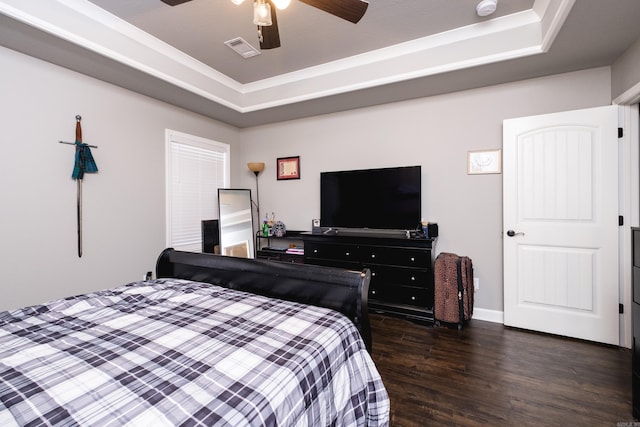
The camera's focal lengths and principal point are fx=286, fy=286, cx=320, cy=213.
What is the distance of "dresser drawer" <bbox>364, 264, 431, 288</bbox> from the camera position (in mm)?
2947

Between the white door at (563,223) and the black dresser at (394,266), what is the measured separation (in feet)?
2.62

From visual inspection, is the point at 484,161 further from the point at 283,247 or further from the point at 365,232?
the point at 283,247

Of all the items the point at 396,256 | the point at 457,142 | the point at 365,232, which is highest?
the point at 457,142

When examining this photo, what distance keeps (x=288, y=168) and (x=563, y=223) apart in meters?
3.22

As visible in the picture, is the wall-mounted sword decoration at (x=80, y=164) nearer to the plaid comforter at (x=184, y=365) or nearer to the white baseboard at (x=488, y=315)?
the plaid comforter at (x=184, y=365)

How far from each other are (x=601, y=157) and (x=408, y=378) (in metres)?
2.54

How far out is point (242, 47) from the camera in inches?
112

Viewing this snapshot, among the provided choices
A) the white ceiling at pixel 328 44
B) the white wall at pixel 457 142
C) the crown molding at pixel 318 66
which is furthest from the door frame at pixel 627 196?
the crown molding at pixel 318 66

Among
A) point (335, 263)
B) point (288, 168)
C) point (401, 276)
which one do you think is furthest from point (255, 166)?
point (401, 276)

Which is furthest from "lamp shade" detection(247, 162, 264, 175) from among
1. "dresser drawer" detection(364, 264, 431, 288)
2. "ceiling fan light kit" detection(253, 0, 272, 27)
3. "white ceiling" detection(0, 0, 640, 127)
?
"ceiling fan light kit" detection(253, 0, 272, 27)

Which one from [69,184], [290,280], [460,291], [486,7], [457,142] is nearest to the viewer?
[290,280]

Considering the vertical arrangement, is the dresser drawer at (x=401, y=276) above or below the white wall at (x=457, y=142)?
below

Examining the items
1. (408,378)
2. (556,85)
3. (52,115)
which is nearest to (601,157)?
(556,85)

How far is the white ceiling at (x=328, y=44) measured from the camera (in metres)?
2.09
